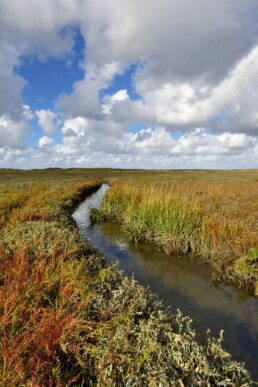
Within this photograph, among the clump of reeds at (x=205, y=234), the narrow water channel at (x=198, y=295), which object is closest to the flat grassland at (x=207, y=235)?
the clump of reeds at (x=205, y=234)

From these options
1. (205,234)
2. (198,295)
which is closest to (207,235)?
(205,234)

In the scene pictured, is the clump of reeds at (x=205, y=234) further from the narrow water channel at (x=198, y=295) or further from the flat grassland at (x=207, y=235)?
the narrow water channel at (x=198, y=295)

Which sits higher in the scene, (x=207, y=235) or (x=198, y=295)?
(x=207, y=235)

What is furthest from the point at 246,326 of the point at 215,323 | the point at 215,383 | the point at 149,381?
the point at 149,381

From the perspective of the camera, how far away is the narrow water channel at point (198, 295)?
14.3 ft

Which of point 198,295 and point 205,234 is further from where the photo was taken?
point 205,234

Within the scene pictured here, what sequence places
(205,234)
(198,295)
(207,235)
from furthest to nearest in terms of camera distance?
(205,234), (207,235), (198,295)

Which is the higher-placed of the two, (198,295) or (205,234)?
(205,234)

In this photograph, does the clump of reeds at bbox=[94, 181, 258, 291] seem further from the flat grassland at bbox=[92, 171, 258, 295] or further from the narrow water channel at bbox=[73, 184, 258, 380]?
the narrow water channel at bbox=[73, 184, 258, 380]

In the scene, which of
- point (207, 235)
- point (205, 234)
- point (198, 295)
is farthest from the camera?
point (205, 234)

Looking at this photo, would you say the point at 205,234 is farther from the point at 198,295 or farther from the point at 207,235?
the point at 198,295

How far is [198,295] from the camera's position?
5.86 m

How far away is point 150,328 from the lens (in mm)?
3068

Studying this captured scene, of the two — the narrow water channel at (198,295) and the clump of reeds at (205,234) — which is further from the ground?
the clump of reeds at (205,234)
